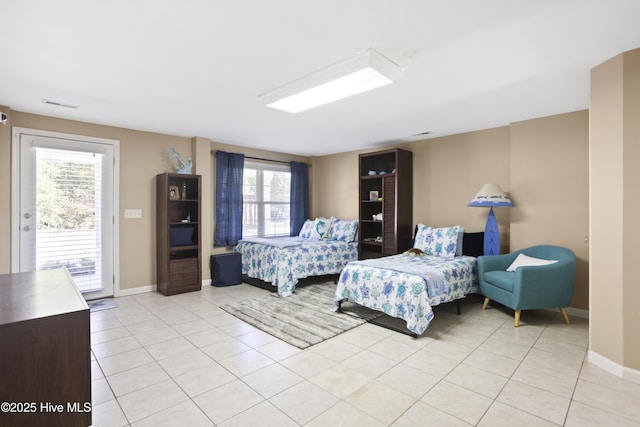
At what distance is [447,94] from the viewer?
3.17 m

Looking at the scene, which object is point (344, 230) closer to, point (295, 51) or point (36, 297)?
point (295, 51)

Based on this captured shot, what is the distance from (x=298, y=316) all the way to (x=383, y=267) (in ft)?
3.75

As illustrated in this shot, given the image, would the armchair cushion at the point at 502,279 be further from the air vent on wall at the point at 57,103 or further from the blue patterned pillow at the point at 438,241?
the air vent on wall at the point at 57,103

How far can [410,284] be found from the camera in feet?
10.4

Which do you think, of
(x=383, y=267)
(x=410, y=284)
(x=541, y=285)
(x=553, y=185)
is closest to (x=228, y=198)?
(x=383, y=267)

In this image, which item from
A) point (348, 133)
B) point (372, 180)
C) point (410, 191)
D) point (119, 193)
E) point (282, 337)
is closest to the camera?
point (282, 337)

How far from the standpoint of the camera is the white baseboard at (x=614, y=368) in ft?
7.58

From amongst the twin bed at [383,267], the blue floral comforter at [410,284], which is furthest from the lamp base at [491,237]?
the blue floral comforter at [410,284]

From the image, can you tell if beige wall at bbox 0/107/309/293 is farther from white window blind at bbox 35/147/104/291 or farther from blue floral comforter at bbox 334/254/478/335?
blue floral comforter at bbox 334/254/478/335

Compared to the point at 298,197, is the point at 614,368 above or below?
below

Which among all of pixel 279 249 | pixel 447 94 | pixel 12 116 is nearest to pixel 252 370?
pixel 279 249

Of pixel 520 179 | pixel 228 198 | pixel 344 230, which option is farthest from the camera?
pixel 344 230

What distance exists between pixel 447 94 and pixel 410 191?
232 centimetres

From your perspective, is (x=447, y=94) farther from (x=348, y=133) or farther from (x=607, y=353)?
(x=607, y=353)
